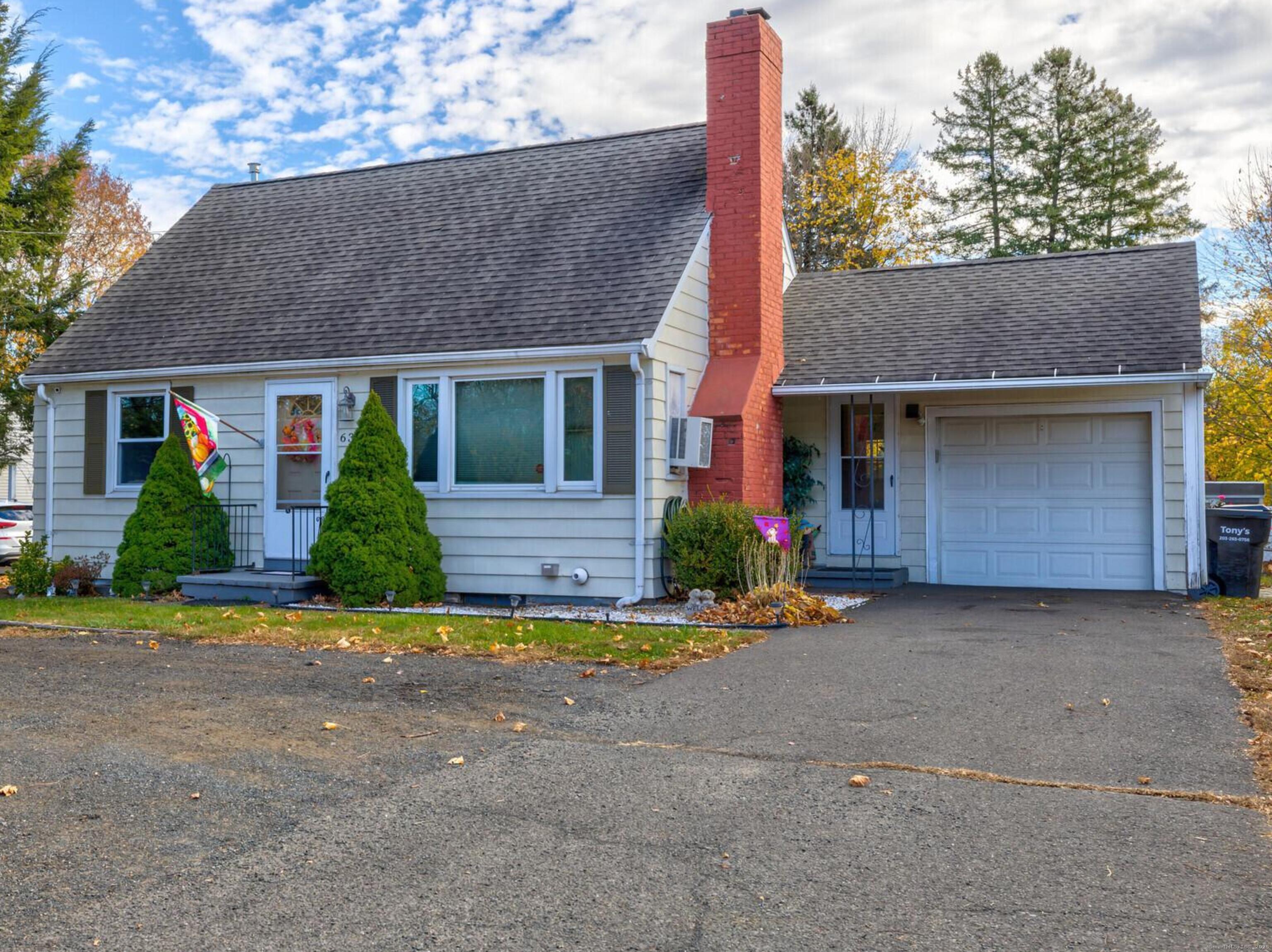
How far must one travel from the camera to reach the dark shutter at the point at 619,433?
11.4 metres

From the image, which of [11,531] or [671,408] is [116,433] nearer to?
[671,408]

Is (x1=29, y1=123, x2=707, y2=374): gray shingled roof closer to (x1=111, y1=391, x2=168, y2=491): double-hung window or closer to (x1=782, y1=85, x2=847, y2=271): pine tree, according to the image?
(x1=111, y1=391, x2=168, y2=491): double-hung window

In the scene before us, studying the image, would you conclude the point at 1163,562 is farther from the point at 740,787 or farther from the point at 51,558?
the point at 51,558

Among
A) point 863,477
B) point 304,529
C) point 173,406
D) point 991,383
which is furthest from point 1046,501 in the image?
point 173,406

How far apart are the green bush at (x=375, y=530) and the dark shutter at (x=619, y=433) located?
82.2 inches

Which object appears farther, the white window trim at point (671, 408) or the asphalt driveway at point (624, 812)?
the white window trim at point (671, 408)

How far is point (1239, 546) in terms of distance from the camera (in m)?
12.3

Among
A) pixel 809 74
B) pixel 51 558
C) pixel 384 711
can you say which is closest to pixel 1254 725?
pixel 384 711

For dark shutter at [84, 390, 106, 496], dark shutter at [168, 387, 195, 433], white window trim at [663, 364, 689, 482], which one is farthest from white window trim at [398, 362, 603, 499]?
dark shutter at [84, 390, 106, 496]

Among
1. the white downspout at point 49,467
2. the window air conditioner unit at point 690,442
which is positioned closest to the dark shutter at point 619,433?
the window air conditioner unit at point 690,442

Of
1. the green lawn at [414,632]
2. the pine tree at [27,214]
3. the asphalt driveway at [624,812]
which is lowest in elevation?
the asphalt driveway at [624,812]

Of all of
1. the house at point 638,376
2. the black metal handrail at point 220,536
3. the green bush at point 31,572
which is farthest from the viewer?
the green bush at point 31,572

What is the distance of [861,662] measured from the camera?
774 centimetres

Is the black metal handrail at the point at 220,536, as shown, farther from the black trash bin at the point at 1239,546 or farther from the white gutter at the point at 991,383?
the black trash bin at the point at 1239,546
